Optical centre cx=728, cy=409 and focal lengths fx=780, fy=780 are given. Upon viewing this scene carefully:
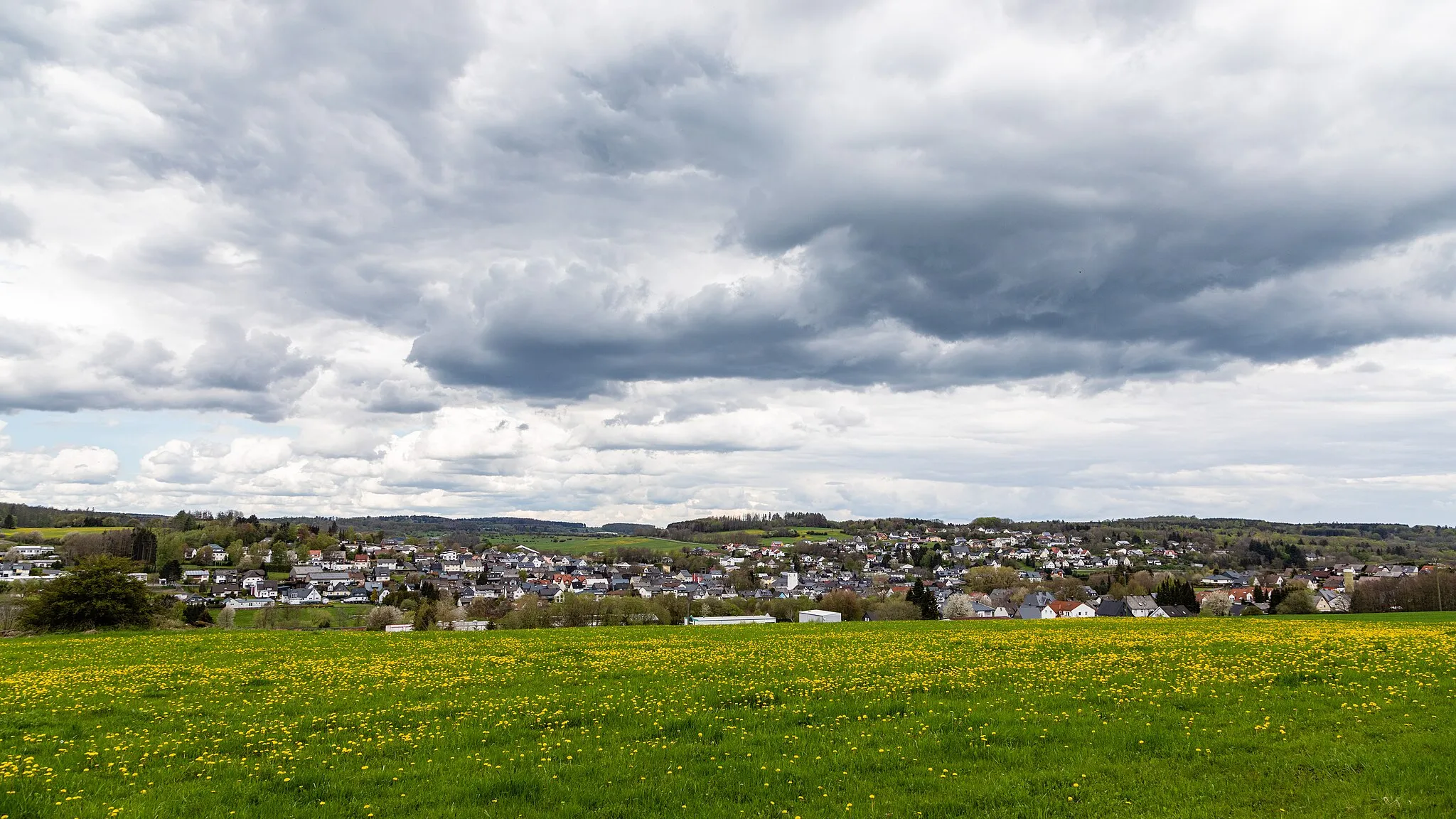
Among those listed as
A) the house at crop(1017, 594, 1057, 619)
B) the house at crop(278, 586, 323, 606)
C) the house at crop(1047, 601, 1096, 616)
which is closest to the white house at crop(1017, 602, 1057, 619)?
the house at crop(1017, 594, 1057, 619)

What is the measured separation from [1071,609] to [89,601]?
14170cm

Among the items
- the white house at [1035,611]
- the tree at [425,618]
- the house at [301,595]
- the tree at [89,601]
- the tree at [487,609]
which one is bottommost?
the house at [301,595]

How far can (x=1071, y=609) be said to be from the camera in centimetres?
14288

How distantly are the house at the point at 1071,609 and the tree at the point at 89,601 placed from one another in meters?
131

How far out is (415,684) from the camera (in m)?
22.4

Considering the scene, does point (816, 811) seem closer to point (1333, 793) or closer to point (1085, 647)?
point (1333, 793)

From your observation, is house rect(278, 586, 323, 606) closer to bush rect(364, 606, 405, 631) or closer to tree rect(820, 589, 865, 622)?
bush rect(364, 606, 405, 631)

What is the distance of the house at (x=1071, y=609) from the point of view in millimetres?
138125

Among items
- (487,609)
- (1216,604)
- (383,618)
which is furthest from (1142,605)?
(383,618)

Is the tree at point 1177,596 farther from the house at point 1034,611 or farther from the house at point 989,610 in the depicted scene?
the house at point 989,610

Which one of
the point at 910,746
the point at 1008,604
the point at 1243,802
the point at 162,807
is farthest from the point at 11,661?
the point at 1008,604

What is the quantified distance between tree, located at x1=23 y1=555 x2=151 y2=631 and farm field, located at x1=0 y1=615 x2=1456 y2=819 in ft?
79.3

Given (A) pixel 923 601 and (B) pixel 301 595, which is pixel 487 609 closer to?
(A) pixel 923 601

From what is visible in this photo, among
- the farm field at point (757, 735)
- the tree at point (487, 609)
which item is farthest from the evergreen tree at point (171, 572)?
the farm field at point (757, 735)
